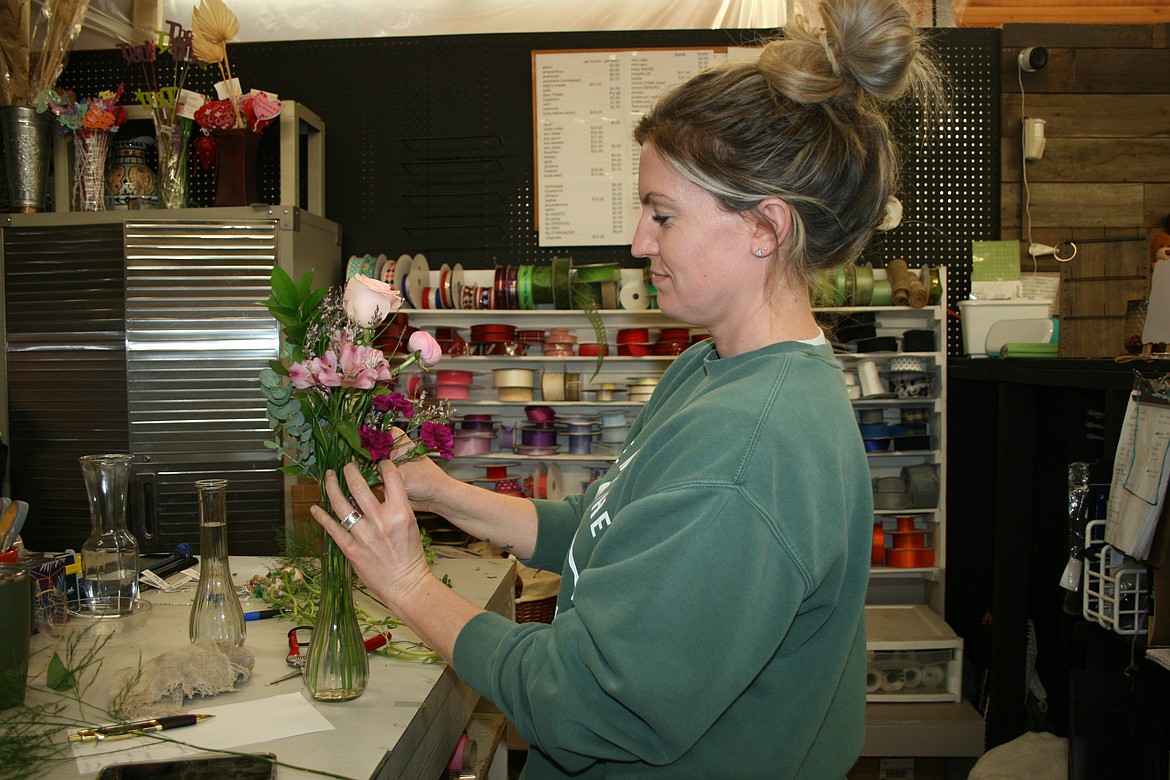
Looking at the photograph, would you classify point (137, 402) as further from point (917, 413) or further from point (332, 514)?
point (917, 413)

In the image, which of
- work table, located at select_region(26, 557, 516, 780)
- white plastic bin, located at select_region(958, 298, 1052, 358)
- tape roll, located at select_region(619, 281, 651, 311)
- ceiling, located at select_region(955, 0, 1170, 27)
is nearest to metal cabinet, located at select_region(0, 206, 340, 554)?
tape roll, located at select_region(619, 281, 651, 311)

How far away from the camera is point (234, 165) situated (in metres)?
3.32

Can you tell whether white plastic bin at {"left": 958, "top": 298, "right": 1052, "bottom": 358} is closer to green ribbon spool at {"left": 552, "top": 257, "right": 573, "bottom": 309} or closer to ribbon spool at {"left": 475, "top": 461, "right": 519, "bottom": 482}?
green ribbon spool at {"left": 552, "top": 257, "right": 573, "bottom": 309}

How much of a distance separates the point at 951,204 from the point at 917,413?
96 cm

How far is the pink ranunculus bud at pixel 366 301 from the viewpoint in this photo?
1.18 metres

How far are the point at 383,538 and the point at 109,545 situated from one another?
2.44 feet

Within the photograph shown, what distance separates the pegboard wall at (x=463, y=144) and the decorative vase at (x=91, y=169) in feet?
1.59

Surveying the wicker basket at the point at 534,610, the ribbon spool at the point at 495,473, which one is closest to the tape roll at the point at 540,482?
the ribbon spool at the point at 495,473

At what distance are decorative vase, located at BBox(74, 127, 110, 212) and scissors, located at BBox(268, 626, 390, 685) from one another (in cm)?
256

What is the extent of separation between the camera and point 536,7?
378cm

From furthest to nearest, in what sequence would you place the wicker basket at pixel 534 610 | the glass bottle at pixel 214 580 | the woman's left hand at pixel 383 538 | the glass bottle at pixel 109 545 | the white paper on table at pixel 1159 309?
1. the wicker basket at pixel 534 610
2. the white paper on table at pixel 1159 309
3. the glass bottle at pixel 109 545
4. the glass bottle at pixel 214 580
5. the woman's left hand at pixel 383 538

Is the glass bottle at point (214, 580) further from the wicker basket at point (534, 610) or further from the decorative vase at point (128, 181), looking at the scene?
the decorative vase at point (128, 181)

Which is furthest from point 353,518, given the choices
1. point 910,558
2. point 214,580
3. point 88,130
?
point 88,130

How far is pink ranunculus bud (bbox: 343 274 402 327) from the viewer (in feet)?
3.89
